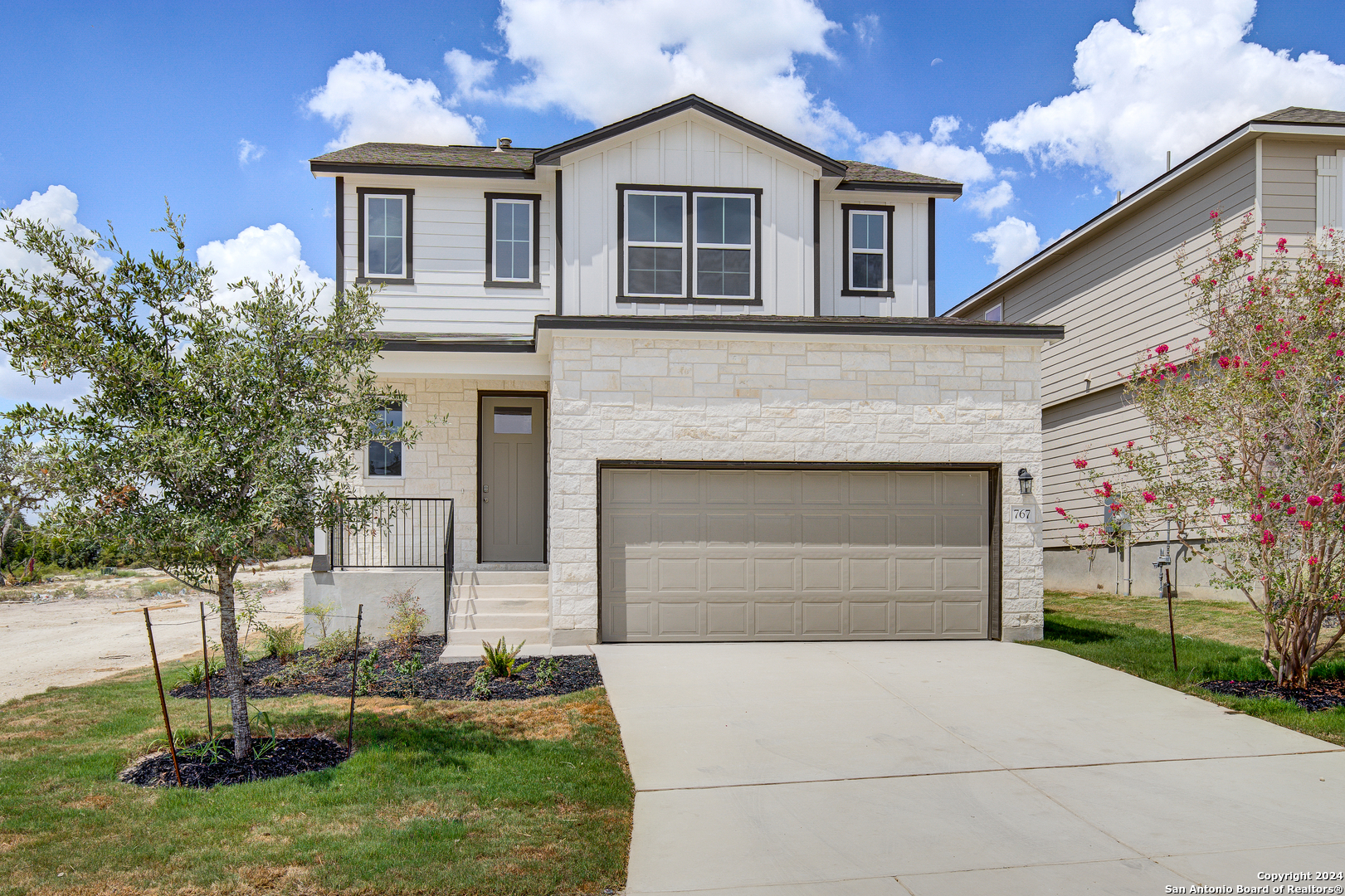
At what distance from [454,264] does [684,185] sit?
3.62 metres

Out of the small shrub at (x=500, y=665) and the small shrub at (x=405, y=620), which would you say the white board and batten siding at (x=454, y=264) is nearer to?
the small shrub at (x=405, y=620)

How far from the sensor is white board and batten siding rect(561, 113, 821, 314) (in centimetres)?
1297

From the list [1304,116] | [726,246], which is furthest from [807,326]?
[1304,116]

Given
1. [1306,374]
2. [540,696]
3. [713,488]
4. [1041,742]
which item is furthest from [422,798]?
[1306,374]

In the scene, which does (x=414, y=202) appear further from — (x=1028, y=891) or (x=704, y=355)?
(x=1028, y=891)

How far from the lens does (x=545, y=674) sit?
8.60 meters

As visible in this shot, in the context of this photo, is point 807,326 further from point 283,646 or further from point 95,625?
point 95,625

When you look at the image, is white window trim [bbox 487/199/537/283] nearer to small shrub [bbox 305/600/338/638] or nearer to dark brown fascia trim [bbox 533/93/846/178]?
dark brown fascia trim [bbox 533/93/846/178]

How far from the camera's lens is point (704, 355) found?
10742 millimetres

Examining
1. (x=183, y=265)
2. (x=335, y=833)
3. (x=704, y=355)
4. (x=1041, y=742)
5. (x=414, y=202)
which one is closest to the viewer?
(x=335, y=833)

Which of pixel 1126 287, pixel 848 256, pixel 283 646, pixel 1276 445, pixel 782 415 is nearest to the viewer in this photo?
pixel 1276 445

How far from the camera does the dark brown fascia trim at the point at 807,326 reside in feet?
34.1

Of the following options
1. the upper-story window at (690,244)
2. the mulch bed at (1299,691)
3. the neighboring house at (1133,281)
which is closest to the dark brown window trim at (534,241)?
the upper-story window at (690,244)

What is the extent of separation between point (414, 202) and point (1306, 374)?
1140 centimetres
